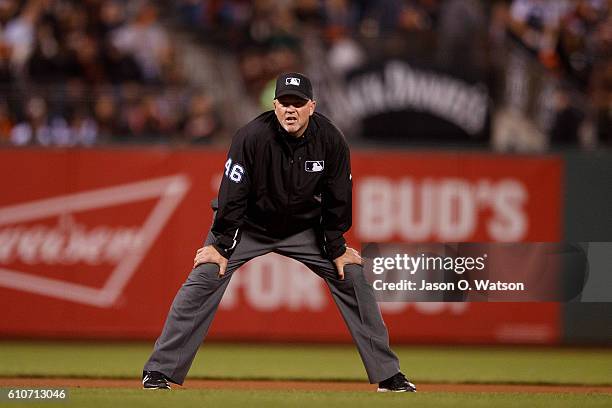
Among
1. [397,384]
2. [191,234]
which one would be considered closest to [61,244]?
[191,234]

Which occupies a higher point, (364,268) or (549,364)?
(364,268)

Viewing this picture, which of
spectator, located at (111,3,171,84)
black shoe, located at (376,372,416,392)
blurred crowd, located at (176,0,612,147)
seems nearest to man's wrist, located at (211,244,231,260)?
black shoe, located at (376,372,416,392)

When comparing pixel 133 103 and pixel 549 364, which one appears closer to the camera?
pixel 549 364

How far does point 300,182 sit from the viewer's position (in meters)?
7.57

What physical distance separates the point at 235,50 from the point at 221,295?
697cm

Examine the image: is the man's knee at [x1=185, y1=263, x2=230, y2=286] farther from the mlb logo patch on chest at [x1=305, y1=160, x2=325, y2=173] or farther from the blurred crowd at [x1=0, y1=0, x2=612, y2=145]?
the blurred crowd at [x1=0, y1=0, x2=612, y2=145]

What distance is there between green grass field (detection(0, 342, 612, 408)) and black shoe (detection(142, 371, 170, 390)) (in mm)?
146

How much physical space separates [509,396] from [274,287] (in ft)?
16.5

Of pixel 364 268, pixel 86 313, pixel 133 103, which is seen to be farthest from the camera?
pixel 133 103

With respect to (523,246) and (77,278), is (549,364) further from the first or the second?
(77,278)

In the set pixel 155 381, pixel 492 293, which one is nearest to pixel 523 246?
pixel 492 293

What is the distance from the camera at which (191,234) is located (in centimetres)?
1246

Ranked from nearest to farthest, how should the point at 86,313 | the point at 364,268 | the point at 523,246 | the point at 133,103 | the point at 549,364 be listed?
the point at 364,268
the point at 523,246
the point at 549,364
the point at 86,313
the point at 133,103

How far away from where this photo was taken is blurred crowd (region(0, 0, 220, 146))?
13.0 metres
